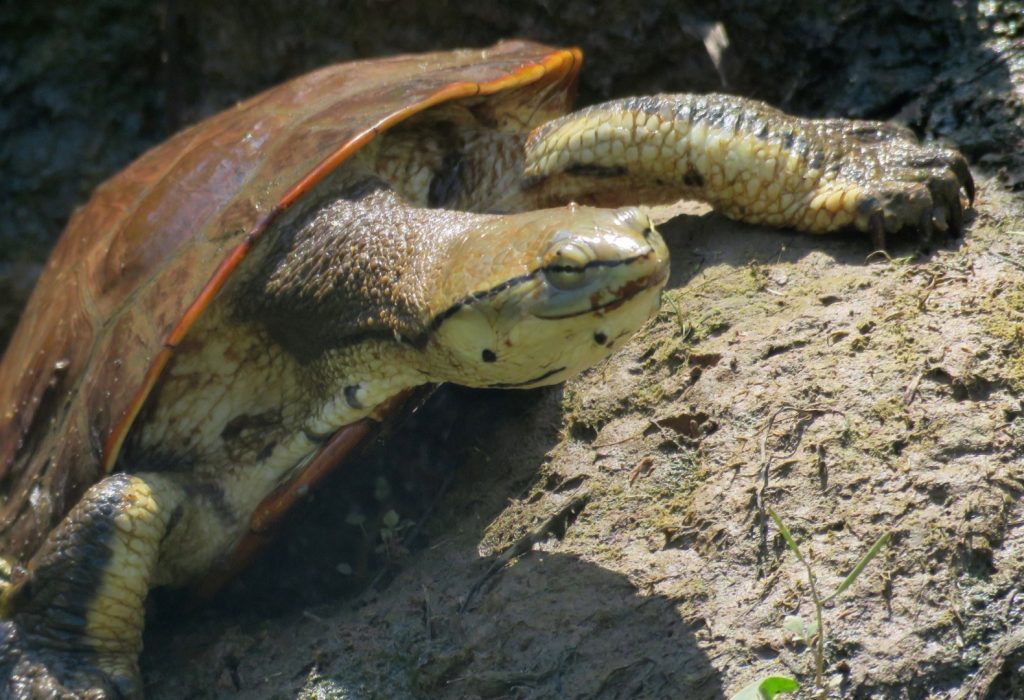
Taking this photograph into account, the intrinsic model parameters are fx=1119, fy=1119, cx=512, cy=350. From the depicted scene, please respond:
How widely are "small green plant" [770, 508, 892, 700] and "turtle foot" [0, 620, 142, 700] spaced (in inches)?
71.3

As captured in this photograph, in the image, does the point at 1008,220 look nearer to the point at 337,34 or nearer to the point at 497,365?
the point at 497,365

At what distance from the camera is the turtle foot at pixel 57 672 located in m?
3.09

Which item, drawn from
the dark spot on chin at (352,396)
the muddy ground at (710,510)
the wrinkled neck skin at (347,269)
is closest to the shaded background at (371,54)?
the muddy ground at (710,510)

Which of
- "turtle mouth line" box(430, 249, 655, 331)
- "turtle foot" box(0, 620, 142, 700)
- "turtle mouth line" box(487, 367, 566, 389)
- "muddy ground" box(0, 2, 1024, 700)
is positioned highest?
"turtle mouth line" box(430, 249, 655, 331)

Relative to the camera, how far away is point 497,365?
2.79m

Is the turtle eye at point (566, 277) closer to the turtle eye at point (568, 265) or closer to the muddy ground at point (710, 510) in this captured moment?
the turtle eye at point (568, 265)

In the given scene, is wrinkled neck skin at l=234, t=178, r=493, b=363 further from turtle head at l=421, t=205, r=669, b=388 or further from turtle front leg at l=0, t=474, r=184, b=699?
turtle front leg at l=0, t=474, r=184, b=699

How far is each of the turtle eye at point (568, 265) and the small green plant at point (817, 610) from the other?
2.27 feet

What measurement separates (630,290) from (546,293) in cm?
19

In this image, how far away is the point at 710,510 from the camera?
2824 mm

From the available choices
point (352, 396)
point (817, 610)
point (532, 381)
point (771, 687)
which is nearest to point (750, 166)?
point (532, 381)

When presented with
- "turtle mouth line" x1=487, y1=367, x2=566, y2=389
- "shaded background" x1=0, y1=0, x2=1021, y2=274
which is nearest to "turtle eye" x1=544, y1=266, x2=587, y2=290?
"turtle mouth line" x1=487, y1=367, x2=566, y2=389

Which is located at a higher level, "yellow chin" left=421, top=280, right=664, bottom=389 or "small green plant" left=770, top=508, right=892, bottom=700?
"yellow chin" left=421, top=280, right=664, bottom=389

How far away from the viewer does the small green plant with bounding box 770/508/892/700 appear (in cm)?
232
